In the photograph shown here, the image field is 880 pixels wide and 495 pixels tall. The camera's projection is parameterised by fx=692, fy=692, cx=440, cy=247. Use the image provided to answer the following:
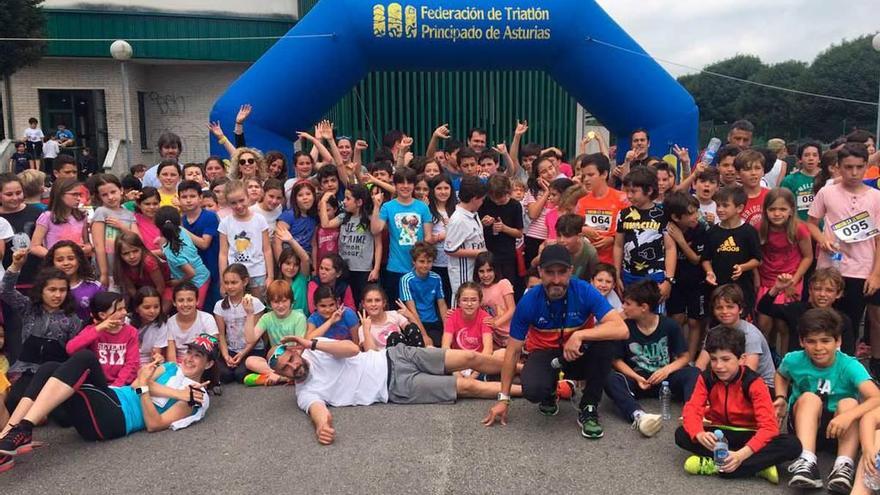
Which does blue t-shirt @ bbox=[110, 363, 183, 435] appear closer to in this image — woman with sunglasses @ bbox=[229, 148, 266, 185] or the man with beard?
the man with beard

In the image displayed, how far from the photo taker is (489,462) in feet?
12.9

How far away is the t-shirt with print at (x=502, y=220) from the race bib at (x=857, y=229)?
2522 millimetres

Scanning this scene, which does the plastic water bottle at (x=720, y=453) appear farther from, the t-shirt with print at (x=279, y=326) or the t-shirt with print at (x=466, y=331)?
the t-shirt with print at (x=279, y=326)

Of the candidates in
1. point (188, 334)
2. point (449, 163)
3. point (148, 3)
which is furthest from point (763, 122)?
point (188, 334)

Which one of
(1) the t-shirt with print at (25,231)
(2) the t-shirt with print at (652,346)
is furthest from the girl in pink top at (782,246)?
(1) the t-shirt with print at (25,231)

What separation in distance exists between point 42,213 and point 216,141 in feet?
9.55

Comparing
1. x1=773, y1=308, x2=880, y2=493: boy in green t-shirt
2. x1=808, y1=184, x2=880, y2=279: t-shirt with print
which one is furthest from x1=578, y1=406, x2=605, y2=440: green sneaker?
x1=808, y1=184, x2=880, y2=279: t-shirt with print

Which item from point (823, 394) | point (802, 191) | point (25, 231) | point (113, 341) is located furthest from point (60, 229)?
point (802, 191)

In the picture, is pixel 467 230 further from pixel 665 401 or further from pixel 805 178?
pixel 805 178

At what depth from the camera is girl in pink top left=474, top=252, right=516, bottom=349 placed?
562cm

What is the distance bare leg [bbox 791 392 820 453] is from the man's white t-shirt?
261 cm

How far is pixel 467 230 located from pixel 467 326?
2.89ft

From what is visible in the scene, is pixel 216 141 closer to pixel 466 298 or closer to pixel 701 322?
pixel 466 298

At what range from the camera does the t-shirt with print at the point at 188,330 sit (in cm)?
525
